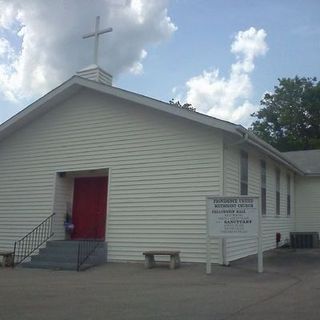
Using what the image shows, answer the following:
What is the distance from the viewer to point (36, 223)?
15867 mm

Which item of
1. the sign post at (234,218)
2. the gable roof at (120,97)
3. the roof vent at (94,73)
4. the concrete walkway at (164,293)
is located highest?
the roof vent at (94,73)

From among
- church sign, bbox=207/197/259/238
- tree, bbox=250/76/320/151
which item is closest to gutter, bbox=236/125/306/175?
church sign, bbox=207/197/259/238

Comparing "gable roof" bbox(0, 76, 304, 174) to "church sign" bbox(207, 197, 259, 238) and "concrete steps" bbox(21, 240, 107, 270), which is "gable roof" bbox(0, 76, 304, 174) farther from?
"concrete steps" bbox(21, 240, 107, 270)

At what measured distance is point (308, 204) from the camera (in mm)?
22375

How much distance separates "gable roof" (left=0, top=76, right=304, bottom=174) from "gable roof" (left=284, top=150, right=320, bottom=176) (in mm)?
4333

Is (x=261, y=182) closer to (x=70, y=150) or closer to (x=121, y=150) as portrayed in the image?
(x=121, y=150)

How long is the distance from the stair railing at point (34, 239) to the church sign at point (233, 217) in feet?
20.2

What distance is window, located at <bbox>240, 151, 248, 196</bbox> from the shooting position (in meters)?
14.6

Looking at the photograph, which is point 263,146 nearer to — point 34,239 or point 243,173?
point 243,173

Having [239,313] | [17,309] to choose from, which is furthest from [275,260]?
[17,309]

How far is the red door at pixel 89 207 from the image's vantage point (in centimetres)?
1559

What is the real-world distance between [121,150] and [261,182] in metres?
5.33

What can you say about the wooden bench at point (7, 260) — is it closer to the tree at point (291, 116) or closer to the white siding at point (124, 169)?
the white siding at point (124, 169)

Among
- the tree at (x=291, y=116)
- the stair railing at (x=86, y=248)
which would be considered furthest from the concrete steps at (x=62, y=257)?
the tree at (x=291, y=116)
